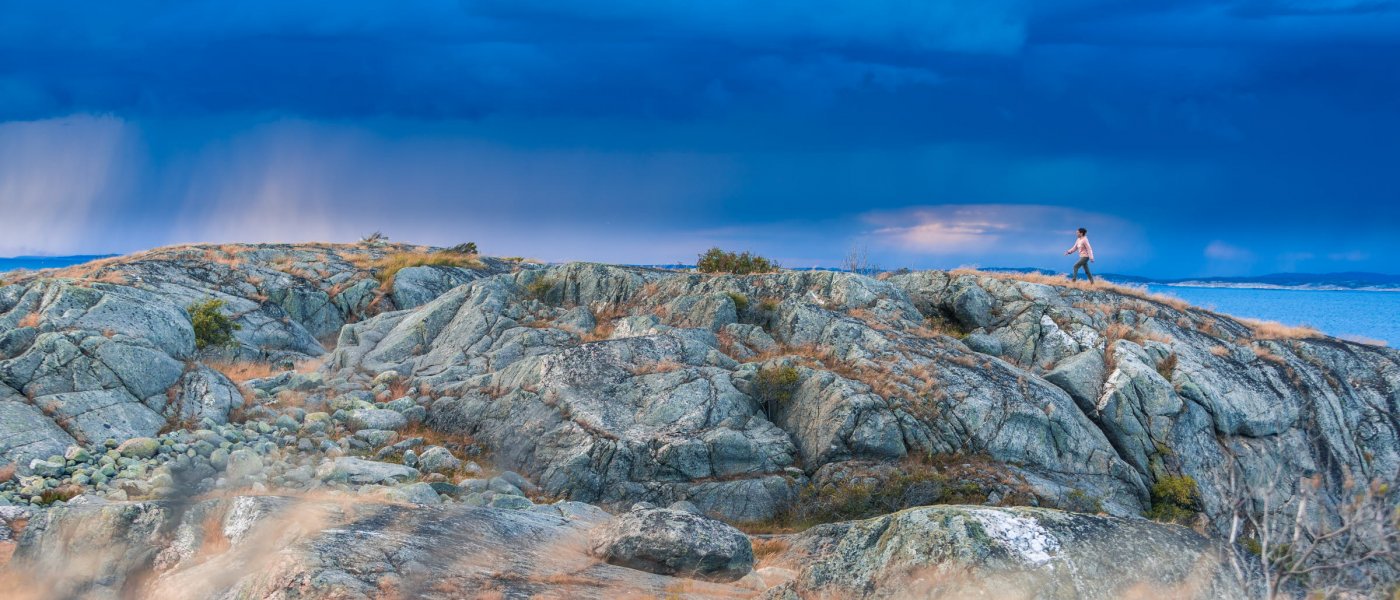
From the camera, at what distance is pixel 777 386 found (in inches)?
974

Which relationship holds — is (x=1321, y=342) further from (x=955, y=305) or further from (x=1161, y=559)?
(x=1161, y=559)

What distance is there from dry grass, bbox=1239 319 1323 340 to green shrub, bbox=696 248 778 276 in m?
22.7

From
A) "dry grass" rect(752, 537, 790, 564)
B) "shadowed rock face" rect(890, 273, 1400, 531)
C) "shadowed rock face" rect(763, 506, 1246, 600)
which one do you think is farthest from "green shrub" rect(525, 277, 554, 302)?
"shadowed rock face" rect(763, 506, 1246, 600)

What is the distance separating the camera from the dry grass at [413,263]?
45013 millimetres

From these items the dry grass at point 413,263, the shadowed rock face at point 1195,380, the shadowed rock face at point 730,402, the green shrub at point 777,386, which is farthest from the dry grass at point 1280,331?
the dry grass at point 413,263

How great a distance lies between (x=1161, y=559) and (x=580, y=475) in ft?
50.0

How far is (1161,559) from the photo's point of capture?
34.3ft

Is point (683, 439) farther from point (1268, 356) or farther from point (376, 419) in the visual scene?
point (1268, 356)

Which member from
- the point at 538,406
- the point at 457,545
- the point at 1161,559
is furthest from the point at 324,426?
the point at 1161,559

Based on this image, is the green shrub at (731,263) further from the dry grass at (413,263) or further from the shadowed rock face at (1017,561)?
the shadowed rock face at (1017,561)

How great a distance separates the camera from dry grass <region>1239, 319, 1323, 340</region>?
114ft

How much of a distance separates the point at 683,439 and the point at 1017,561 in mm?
13497

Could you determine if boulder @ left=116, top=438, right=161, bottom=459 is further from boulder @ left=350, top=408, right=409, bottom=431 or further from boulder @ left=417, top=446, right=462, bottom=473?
boulder @ left=417, top=446, right=462, bottom=473

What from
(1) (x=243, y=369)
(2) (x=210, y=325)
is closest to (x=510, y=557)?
(1) (x=243, y=369)
